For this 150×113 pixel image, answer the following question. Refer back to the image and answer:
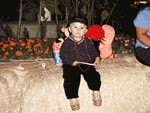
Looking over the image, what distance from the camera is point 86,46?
14.0 feet

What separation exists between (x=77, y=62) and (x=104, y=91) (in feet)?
1.74

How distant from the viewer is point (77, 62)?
4.09m

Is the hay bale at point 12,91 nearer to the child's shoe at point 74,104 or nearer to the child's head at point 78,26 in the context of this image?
the child's shoe at point 74,104

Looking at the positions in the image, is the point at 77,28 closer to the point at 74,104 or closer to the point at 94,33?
the point at 94,33

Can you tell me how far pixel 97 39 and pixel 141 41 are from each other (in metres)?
0.59

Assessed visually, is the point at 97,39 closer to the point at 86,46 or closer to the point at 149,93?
the point at 86,46

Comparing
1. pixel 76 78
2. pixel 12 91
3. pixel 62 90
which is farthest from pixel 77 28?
pixel 12 91

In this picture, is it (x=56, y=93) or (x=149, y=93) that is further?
(x=149, y=93)

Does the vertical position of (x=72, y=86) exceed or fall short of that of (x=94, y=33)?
it falls short

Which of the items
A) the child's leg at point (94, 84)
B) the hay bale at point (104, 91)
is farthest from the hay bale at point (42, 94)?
the child's leg at point (94, 84)

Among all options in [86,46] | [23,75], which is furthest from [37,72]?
[86,46]

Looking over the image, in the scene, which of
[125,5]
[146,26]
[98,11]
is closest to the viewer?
[146,26]

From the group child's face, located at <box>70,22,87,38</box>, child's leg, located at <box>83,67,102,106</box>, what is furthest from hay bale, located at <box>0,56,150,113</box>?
child's face, located at <box>70,22,87,38</box>

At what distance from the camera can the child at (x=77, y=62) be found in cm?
407
